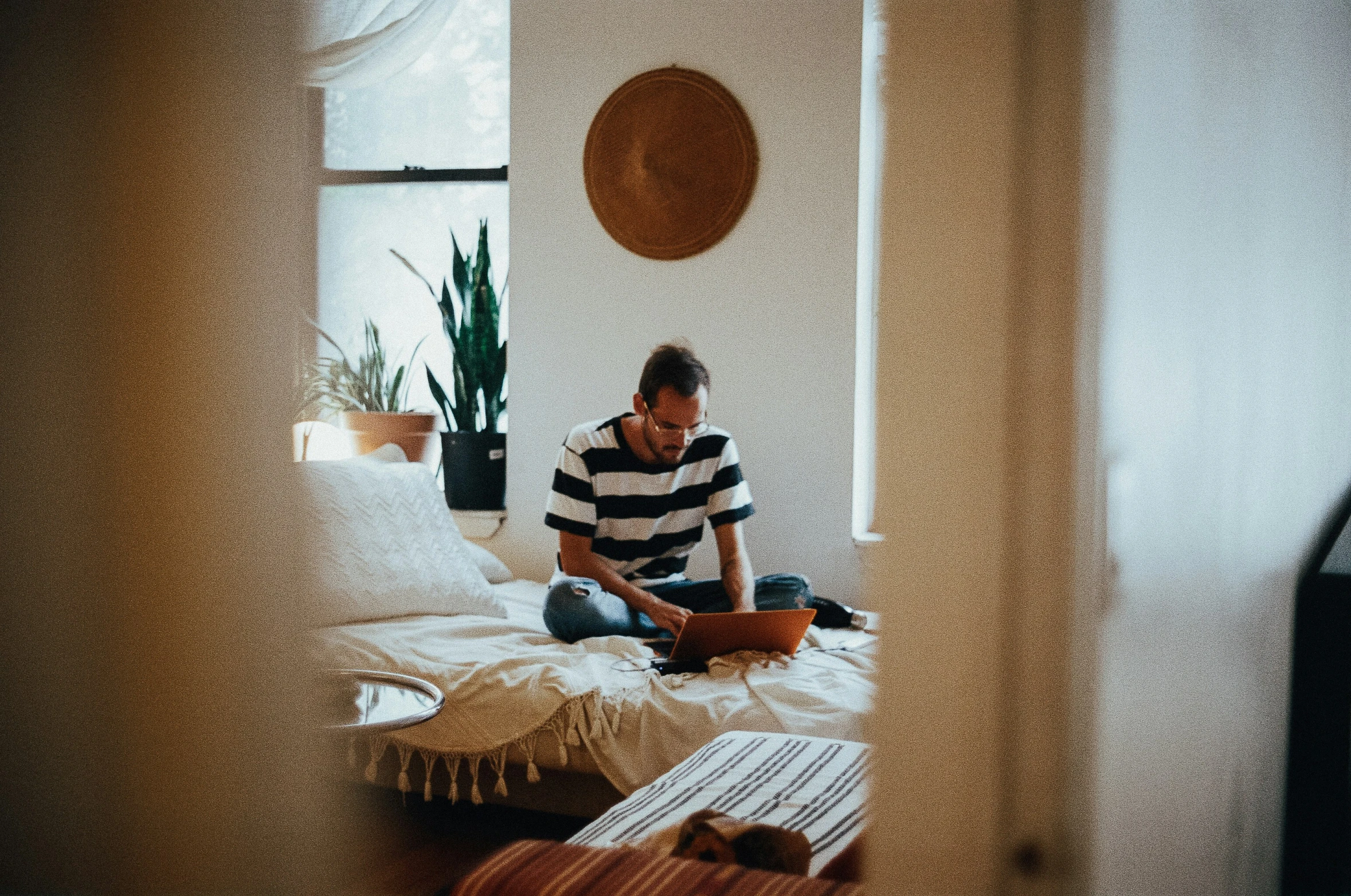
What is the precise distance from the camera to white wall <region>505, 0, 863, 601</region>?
337cm

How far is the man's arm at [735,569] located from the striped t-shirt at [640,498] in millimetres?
33

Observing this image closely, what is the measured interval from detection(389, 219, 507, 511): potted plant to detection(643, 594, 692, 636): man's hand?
1.24 meters

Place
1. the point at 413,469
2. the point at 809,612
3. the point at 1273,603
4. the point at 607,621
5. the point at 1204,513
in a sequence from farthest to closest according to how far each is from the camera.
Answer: the point at 413,469 → the point at 607,621 → the point at 809,612 → the point at 1273,603 → the point at 1204,513

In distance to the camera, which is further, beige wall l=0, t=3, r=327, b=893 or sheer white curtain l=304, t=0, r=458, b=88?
sheer white curtain l=304, t=0, r=458, b=88

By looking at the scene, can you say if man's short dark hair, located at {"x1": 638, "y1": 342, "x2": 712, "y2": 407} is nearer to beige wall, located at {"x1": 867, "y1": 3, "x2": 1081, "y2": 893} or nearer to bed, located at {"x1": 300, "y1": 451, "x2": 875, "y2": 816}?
bed, located at {"x1": 300, "y1": 451, "x2": 875, "y2": 816}

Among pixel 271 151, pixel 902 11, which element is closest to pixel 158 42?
pixel 271 151

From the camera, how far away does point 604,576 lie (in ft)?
8.98

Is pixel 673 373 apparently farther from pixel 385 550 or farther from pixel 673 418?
pixel 385 550

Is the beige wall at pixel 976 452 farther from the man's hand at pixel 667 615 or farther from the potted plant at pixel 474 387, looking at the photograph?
the potted plant at pixel 474 387

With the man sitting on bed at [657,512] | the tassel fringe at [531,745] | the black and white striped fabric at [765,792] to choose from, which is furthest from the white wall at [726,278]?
the black and white striped fabric at [765,792]

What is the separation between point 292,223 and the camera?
599 millimetres

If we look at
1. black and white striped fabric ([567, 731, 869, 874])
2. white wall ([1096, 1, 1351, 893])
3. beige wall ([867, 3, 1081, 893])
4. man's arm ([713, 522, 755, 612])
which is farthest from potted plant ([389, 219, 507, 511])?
beige wall ([867, 3, 1081, 893])

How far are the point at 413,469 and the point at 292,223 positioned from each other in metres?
2.44

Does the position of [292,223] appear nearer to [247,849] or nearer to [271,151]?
[271,151]
